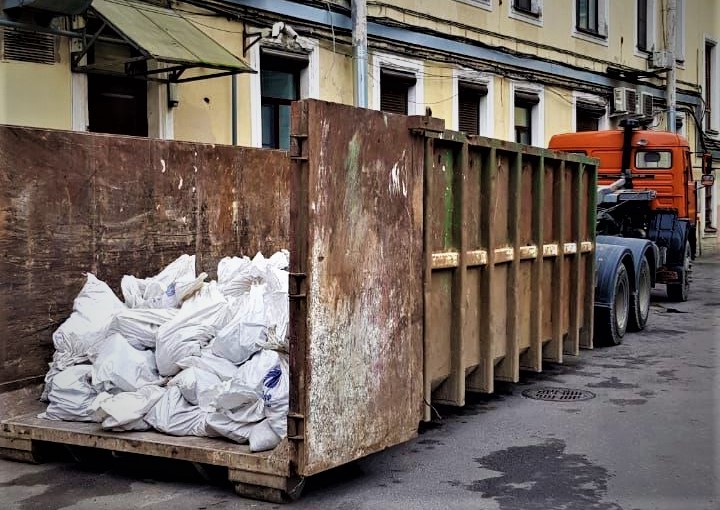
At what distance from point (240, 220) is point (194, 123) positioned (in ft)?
12.1

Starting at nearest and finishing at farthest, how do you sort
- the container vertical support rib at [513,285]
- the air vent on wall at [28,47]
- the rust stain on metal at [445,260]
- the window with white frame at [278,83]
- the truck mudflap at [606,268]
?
the rust stain on metal at [445,260] < the container vertical support rib at [513,285] < the air vent on wall at [28,47] < the truck mudflap at [606,268] < the window with white frame at [278,83]

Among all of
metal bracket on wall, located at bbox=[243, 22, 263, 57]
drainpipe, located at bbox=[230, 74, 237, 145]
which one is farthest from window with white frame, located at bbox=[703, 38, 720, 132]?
drainpipe, located at bbox=[230, 74, 237, 145]

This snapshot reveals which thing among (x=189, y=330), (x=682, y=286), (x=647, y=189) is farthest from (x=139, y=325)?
(x=682, y=286)

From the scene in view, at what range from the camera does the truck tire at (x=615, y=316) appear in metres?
9.82

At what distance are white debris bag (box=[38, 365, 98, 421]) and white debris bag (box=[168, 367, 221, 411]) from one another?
0.48 meters

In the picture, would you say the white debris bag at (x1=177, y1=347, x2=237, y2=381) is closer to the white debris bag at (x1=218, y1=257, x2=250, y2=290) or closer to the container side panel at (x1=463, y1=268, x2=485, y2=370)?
the white debris bag at (x1=218, y1=257, x2=250, y2=290)

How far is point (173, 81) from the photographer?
10.3 metres

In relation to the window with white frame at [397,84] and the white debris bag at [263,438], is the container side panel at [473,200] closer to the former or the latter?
the white debris bag at [263,438]

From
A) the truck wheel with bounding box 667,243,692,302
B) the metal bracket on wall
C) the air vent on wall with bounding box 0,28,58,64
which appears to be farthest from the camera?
the truck wheel with bounding box 667,243,692,302

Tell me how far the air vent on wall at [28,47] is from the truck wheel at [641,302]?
23.1 feet

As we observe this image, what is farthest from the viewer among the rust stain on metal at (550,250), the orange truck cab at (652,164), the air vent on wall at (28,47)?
the orange truck cab at (652,164)

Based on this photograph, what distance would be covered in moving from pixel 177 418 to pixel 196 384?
0.24 meters

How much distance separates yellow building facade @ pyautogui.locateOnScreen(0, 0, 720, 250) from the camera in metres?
9.77

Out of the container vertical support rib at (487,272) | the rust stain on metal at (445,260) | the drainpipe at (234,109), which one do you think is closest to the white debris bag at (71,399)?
the rust stain on metal at (445,260)
